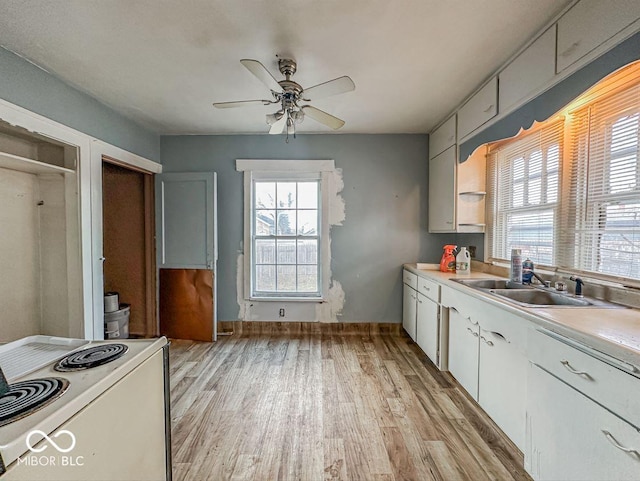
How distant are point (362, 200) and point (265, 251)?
1.40 m

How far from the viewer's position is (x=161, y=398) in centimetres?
120

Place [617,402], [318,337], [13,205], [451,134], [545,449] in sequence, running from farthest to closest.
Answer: [318,337] < [451,134] < [13,205] < [545,449] < [617,402]

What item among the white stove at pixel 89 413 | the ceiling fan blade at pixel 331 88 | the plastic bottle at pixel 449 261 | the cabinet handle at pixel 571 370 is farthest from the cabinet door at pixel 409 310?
the white stove at pixel 89 413

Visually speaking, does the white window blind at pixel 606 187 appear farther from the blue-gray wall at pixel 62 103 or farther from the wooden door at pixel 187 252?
the blue-gray wall at pixel 62 103

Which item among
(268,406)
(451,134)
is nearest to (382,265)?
(451,134)

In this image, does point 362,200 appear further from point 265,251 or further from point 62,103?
point 62,103

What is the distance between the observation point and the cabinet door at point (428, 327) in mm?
2744

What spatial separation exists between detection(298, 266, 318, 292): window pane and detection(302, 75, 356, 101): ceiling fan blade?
2239mm

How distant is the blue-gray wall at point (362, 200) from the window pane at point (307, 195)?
35 cm

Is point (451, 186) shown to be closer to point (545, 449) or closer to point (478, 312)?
point (478, 312)

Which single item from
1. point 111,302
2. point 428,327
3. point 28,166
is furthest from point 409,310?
point 28,166

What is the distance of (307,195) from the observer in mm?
3828

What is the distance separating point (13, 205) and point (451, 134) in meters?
4.02

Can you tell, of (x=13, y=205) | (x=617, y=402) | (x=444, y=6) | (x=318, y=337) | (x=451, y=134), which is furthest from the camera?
(x=318, y=337)
